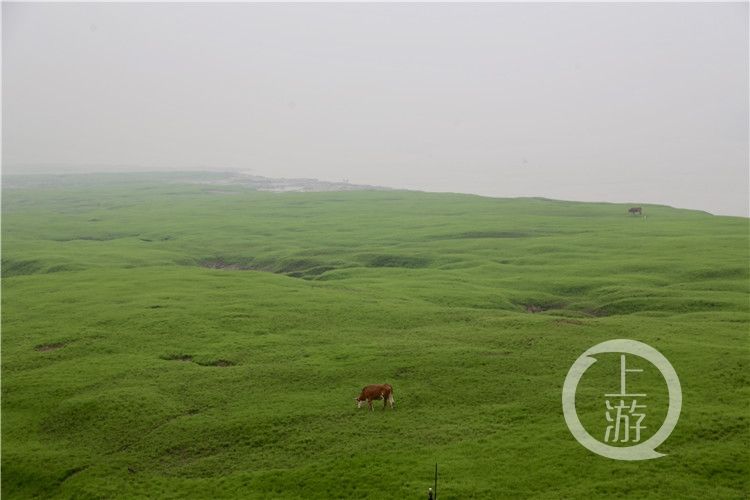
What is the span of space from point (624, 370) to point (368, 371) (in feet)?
53.7

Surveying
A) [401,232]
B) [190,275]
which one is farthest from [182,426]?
[401,232]

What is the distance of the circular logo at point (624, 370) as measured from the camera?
96.3 feet

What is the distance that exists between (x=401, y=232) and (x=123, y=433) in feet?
279

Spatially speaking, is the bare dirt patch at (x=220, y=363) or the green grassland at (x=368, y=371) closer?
the green grassland at (x=368, y=371)

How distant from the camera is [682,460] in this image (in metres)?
28.1

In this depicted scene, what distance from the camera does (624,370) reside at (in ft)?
128

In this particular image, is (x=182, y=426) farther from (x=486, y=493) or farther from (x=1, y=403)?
(x=486, y=493)

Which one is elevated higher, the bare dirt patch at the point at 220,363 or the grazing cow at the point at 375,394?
the grazing cow at the point at 375,394

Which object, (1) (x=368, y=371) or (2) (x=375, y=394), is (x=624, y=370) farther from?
(1) (x=368, y=371)

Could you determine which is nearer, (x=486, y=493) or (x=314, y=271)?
(x=486, y=493)

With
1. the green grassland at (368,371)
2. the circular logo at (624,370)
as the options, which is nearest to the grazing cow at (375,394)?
the green grassland at (368,371)

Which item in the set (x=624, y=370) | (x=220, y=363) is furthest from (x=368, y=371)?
(x=624, y=370)

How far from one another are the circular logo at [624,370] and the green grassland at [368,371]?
0.52 metres

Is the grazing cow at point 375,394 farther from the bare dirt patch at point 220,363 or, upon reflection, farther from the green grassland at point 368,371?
the bare dirt patch at point 220,363
